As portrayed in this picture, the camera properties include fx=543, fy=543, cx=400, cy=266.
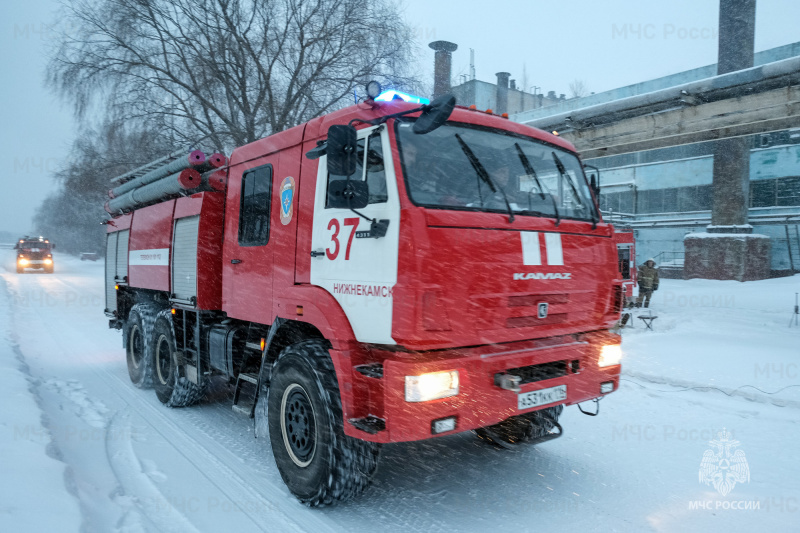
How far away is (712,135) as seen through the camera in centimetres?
1036

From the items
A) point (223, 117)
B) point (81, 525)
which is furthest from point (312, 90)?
point (81, 525)

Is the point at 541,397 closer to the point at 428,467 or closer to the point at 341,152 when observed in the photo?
the point at 428,467

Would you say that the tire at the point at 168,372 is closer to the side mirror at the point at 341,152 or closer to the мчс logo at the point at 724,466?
the side mirror at the point at 341,152

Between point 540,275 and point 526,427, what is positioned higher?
point 540,275

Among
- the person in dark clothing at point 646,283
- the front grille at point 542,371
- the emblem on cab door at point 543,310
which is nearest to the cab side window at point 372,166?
the emblem on cab door at point 543,310

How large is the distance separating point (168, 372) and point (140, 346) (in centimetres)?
113

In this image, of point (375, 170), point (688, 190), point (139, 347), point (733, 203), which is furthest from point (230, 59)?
point (688, 190)

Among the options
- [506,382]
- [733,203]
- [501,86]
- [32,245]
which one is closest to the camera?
[506,382]

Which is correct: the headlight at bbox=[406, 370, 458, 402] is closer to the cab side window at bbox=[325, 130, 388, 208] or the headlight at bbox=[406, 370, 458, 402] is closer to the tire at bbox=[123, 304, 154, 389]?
the cab side window at bbox=[325, 130, 388, 208]

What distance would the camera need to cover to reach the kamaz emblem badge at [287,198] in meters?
4.41

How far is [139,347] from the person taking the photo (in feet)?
23.7

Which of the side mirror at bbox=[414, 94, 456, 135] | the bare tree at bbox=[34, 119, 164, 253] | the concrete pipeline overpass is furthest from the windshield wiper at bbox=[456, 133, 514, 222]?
the bare tree at bbox=[34, 119, 164, 253]

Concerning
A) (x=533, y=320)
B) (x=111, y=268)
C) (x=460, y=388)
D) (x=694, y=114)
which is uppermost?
(x=694, y=114)

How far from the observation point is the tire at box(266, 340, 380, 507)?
3.56 meters
